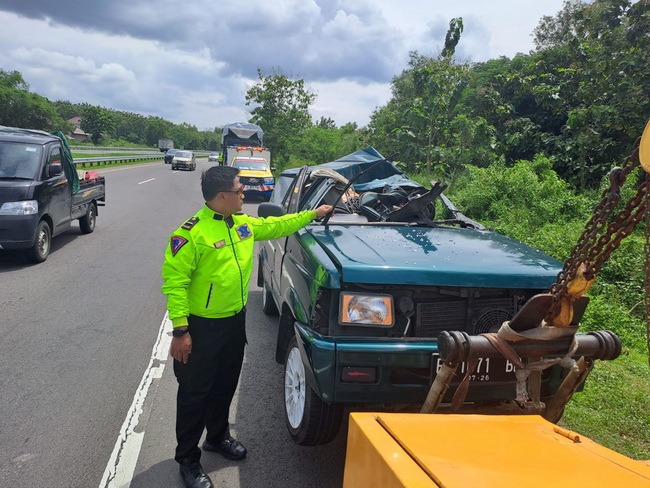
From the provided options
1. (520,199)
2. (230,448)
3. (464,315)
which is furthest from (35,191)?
(520,199)

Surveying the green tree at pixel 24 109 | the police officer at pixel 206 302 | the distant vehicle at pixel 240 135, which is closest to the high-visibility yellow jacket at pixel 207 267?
the police officer at pixel 206 302

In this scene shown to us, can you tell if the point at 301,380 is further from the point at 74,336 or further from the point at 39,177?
the point at 39,177

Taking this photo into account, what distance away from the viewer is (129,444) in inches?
130

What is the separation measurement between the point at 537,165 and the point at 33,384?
1161 centimetres

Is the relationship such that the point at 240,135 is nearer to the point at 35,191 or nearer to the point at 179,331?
the point at 35,191

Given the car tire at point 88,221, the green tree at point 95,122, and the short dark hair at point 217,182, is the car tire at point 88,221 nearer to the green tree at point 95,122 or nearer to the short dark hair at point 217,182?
the short dark hair at point 217,182

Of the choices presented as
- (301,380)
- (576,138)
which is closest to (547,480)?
(301,380)

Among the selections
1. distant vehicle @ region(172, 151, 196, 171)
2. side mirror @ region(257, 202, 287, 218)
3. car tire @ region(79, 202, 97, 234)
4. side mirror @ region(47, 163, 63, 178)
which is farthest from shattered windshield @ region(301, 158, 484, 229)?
distant vehicle @ region(172, 151, 196, 171)

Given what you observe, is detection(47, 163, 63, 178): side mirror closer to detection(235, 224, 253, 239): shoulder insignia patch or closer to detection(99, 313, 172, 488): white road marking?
detection(99, 313, 172, 488): white road marking

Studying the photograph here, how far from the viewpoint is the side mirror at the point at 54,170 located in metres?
8.06

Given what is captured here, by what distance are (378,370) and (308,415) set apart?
1.95 ft

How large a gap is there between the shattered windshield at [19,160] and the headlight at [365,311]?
22.6 feet

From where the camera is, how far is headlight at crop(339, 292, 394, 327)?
9.27ft

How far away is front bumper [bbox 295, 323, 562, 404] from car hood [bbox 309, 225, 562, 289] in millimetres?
356
